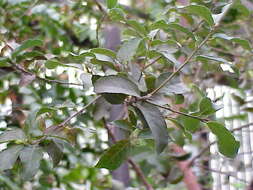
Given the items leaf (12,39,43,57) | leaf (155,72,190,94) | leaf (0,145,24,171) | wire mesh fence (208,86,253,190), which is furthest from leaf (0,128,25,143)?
wire mesh fence (208,86,253,190)

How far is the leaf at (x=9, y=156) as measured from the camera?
0.64 meters

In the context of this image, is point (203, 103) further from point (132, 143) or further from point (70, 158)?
point (70, 158)

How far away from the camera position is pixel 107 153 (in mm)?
670

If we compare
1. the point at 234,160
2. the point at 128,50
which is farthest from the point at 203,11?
the point at 234,160

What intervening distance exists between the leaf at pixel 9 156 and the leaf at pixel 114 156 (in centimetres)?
13

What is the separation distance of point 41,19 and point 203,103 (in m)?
1.20

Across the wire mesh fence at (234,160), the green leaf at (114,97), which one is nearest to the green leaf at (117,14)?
the green leaf at (114,97)

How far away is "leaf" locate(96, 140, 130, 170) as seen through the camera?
0.67 m

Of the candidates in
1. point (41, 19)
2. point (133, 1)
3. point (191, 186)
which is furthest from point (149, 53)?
point (133, 1)

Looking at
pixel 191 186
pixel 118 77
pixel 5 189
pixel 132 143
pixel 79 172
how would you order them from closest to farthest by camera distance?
1. pixel 118 77
2. pixel 132 143
3. pixel 5 189
4. pixel 191 186
5. pixel 79 172

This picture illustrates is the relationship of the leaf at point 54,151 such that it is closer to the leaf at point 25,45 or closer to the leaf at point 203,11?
the leaf at point 25,45

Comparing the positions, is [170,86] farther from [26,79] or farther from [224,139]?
[26,79]

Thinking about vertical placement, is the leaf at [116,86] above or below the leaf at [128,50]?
below

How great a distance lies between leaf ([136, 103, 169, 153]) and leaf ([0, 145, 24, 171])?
0.70 feet
